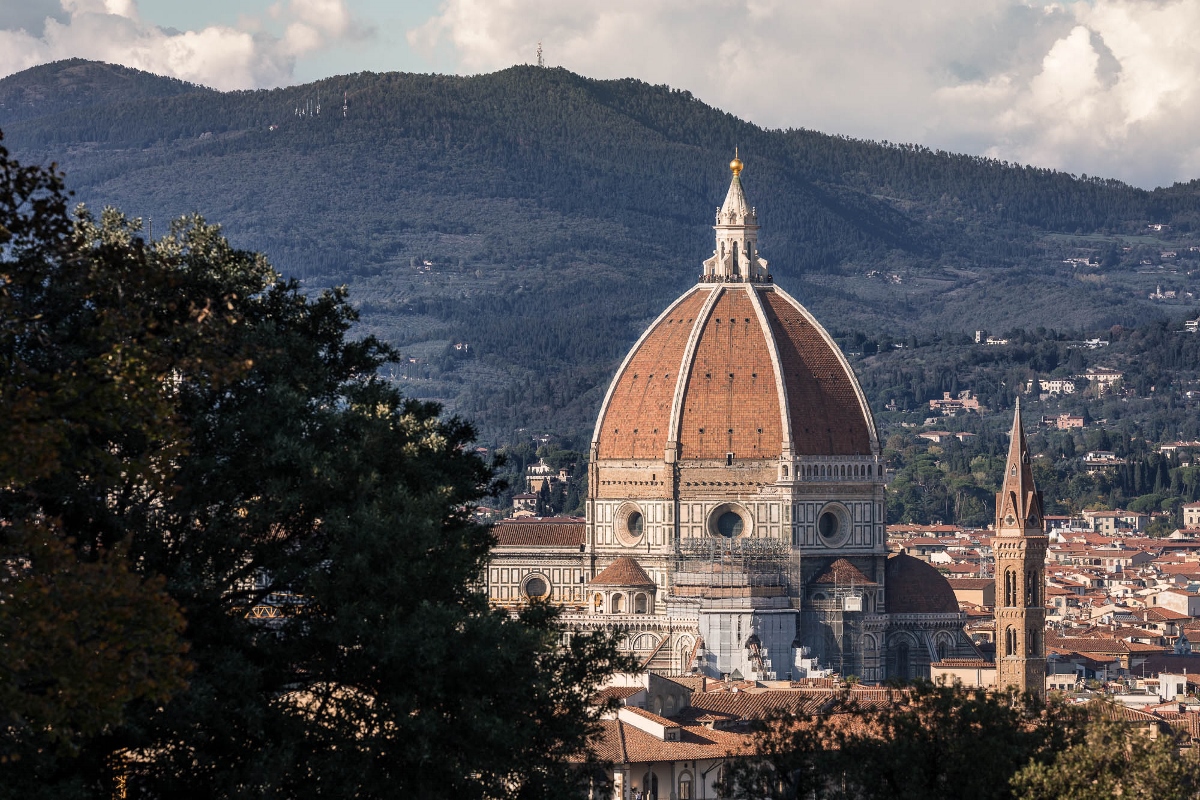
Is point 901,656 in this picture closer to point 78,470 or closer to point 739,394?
point 739,394

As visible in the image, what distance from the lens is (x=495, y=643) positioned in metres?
32.1

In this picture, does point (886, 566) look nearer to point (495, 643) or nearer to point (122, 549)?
point (495, 643)

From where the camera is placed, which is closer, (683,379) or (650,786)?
(650,786)

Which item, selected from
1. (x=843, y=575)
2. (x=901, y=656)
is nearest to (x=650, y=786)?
(x=843, y=575)

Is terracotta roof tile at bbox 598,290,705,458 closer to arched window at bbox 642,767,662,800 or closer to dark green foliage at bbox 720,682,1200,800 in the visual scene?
arched window at bbox 642,767,662,800

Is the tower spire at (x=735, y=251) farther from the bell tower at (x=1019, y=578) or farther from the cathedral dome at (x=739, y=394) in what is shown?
the bell tower at (x=1019, y=578)

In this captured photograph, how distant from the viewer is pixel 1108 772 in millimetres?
37469

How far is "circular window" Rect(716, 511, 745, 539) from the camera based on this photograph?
100125mm

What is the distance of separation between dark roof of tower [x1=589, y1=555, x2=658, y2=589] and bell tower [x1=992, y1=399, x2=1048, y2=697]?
1152 centimetres

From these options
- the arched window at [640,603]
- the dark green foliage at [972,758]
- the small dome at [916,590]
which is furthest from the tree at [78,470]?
the small dome at [916,590]

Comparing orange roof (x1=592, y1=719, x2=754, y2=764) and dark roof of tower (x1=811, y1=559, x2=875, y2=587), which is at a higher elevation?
dark roof of tower (x1=811, y1=559, x2=875, y2=587)

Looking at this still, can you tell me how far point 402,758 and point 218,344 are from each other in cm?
746

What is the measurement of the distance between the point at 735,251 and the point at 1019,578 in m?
18.4

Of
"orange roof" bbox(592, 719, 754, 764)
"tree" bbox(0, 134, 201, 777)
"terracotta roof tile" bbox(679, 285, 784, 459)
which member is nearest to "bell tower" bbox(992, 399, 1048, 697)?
"terracotta roof tile" bbox(679, 285, 784, 459)
